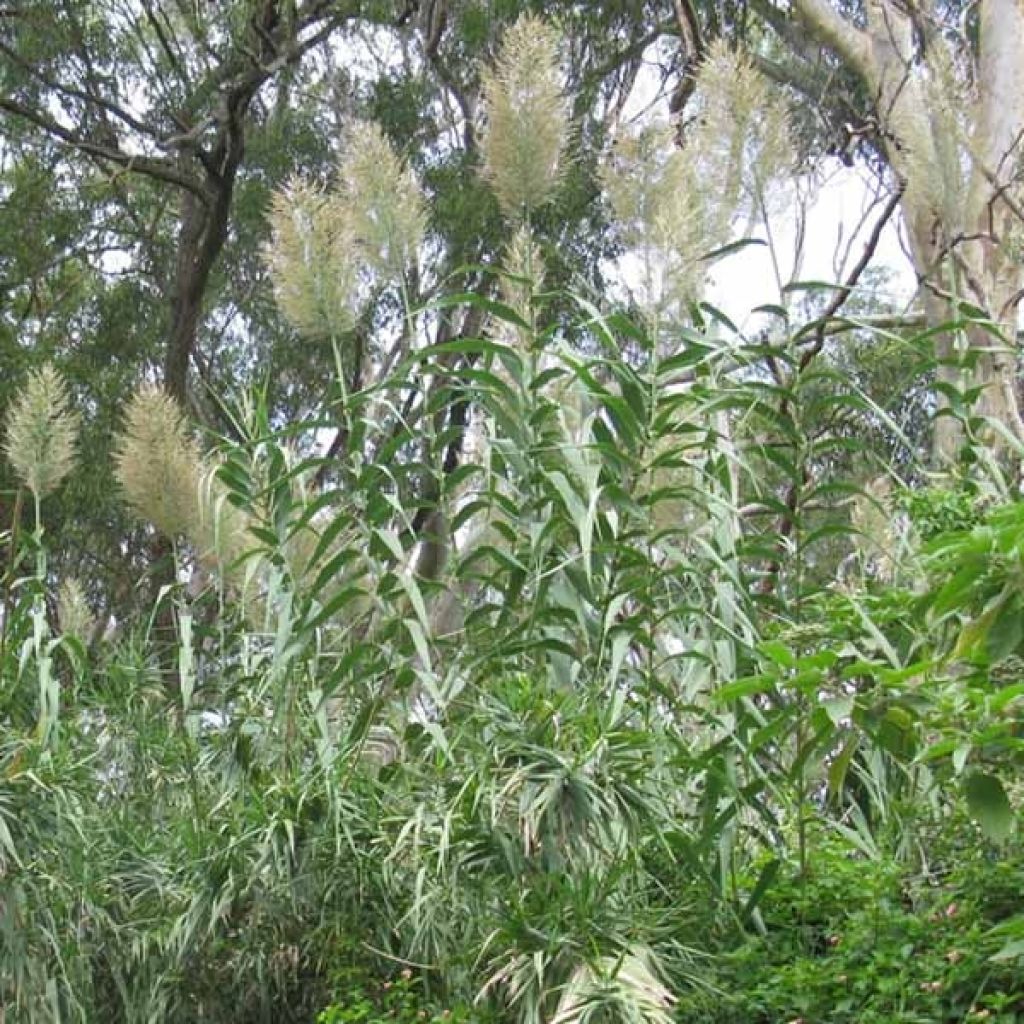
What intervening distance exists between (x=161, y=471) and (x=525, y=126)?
4.11 feet

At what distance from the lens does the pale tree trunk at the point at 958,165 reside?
13.2ft

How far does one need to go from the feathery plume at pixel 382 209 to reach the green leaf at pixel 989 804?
2025 millimetres

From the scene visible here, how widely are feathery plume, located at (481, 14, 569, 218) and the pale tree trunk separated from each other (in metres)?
0.91

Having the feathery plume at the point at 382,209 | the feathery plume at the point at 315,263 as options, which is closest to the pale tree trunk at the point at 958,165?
the feathery plume at the point at 382,209

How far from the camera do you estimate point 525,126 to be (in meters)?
3.82

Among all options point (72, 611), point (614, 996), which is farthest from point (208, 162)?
point (614, 996)

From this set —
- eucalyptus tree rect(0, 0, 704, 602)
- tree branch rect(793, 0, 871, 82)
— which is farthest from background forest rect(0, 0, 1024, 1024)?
eucalyptus tree rect(0, 0, 704, 602)

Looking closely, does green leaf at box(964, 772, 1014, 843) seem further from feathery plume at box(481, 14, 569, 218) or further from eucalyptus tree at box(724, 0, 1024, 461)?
feathery plume at box(481, 14, 569, 218)

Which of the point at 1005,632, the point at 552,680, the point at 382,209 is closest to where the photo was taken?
the point at 1005,632

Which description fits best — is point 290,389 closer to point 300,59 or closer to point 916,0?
point 300,59

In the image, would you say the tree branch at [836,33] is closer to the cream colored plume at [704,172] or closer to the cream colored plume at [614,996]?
the cream colored plume at [704,172]

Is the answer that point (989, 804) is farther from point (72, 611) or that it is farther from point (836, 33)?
point (836, 33)

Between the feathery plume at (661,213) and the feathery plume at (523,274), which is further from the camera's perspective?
the feathery plume at (523,274)

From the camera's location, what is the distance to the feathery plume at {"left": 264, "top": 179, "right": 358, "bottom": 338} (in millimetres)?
3977
